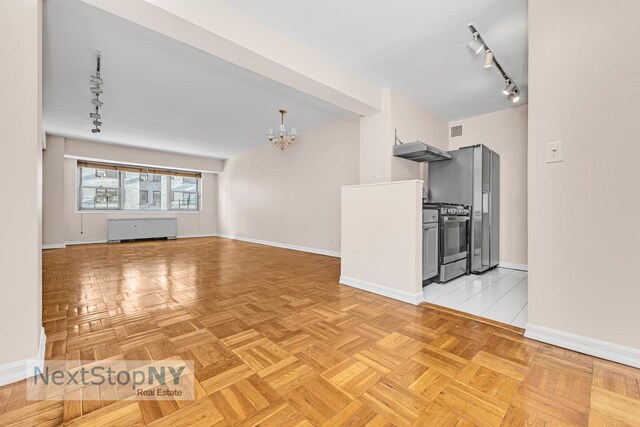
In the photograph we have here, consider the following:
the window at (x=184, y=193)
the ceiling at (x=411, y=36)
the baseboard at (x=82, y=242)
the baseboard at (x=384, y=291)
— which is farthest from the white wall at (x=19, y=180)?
the window at (x=184, y=193)

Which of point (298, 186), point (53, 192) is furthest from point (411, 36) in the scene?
point (53, 192)

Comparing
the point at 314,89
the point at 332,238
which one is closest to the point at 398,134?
the point at 314,89

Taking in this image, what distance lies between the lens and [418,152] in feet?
11.2

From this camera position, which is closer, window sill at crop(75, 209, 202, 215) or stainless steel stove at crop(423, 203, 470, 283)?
stainless steel stove at crop(423, 203, 470, 283)

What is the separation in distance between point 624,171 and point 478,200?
6.98 ft

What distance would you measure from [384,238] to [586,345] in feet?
5.13

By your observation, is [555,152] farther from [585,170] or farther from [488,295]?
[488,295]

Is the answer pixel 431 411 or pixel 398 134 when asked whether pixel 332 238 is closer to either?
pixel 398 134

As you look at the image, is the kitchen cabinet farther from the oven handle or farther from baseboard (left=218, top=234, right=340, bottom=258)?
baseboard (left=218, top=234, right=340, bottom=258)

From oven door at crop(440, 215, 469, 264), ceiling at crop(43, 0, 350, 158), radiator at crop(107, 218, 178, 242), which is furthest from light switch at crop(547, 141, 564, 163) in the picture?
radiator at crop(107, 218, 178, 242)

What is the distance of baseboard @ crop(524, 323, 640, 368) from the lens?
1.50 m

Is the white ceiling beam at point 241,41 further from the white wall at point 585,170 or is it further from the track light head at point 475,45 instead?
the white wall at point 585,170

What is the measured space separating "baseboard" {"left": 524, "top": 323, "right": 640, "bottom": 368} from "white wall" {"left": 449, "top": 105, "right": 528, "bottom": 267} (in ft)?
8.39

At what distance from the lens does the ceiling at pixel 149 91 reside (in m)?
2.50
